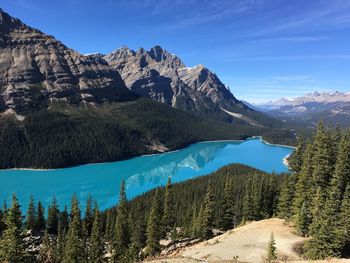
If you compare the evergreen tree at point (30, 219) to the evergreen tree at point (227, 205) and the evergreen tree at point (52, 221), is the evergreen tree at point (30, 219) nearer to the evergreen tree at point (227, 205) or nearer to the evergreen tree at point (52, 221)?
the evergreen tree at point (52, 221)

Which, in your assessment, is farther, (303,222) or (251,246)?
(303,222)

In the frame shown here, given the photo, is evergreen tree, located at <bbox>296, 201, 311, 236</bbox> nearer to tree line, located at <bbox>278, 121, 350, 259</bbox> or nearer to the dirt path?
tree line, located at <bbox>278, 121, 350, 259</bbox>

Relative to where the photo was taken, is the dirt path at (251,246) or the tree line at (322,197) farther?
the dirt path at (251,246)

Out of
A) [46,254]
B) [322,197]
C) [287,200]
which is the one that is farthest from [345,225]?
[46,254]

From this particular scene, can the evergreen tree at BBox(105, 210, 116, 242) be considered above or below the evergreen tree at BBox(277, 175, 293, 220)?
below

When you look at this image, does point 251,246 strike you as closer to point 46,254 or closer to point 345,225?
point 345,225

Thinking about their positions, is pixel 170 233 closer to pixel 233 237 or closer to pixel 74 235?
pixel 74 235

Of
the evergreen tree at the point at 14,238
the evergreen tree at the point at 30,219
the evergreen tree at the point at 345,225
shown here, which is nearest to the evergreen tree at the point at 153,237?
the evergreen tree at the point at 14,238

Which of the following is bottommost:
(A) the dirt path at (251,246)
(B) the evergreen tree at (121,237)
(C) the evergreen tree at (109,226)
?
(C) the evergreen tree at (109,226)

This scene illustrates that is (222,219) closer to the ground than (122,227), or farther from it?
closer to the ground

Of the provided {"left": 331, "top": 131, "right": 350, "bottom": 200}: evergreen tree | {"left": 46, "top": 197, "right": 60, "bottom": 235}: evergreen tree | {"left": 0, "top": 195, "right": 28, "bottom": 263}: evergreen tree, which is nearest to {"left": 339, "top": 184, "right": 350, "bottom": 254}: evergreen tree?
{"left": 331, "top": 131, "right": 350, "bottom": 200}: evergreen tree

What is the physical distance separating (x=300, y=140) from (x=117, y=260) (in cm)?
5477

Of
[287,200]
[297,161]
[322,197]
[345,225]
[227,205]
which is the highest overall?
[297,161]

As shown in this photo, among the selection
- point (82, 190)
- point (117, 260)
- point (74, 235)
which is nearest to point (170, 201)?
point (117, 260)
